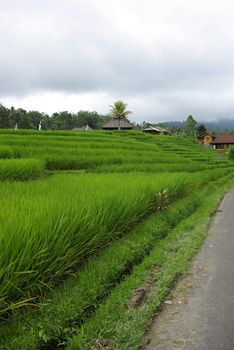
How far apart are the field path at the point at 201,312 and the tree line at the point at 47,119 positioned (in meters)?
55.7

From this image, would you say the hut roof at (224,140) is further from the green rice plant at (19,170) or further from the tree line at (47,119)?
the green rice plant at (19,170)

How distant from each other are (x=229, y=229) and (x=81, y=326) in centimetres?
526

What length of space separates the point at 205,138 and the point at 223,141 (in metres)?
4.49

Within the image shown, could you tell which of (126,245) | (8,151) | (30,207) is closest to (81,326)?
(30,207)

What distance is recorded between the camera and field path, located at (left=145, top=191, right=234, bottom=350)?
321 centimetres

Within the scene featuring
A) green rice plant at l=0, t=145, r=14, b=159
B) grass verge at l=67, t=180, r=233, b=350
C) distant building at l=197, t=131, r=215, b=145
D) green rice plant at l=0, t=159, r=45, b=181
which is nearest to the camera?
grass verge at l=67, t=180, r=233, b=350

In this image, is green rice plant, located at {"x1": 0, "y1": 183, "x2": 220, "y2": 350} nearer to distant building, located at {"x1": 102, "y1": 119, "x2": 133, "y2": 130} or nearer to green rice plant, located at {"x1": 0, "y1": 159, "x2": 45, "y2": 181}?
green rice plant, located at {"x1": 0, "y1": 159, "x2": 45, "y2": 181}

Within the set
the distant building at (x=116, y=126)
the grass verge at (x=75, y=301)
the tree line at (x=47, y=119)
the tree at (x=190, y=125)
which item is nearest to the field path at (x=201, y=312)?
the grass verge at (x=75, y=301)

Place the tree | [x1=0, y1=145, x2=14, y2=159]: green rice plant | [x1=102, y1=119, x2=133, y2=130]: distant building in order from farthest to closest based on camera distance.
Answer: the tree < [x1=102, y1=119, x2=133, y2=130]: distant building < [x1=0, y1=145, x2=14, y2=159]: green rice plant

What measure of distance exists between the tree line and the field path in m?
55.7

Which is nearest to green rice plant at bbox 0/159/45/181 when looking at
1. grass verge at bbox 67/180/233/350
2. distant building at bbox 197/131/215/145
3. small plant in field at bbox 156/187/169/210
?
small plant in field at bbox 156/187/169/210

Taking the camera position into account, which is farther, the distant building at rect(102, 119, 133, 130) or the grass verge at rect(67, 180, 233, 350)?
the distant building at rect(102, 119, 133, 130)

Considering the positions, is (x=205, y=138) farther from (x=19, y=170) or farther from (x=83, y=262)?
(x=83, y=262)

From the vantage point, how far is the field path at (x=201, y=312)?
126 inches
